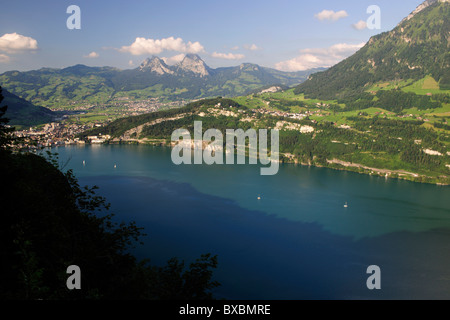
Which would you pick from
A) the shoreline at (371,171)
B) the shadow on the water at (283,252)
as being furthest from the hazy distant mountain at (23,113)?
the shoreline at (371,171)

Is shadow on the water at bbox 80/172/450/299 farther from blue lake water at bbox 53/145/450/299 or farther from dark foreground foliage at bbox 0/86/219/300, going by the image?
dark foreground foliage at bbox 0/86/219/300

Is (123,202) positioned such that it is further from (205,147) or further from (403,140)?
(403,140)

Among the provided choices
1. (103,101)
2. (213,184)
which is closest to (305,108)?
(213,184)

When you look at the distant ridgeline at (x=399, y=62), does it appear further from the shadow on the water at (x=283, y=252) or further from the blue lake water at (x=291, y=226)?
the shadow on the water at (x=283, y=252)

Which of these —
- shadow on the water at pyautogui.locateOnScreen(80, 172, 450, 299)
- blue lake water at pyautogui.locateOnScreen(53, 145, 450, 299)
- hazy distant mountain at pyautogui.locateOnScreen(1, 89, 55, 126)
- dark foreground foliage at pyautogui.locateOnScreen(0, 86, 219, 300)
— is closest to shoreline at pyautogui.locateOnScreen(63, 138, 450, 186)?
blue lake water at pyautogui.locateOnScreen(53, 145, 450, 299)

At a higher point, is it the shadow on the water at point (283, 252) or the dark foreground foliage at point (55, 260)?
the dark foreground foliage at point (55, 260)

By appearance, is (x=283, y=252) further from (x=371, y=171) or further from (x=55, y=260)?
(x=371, y=171)
